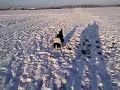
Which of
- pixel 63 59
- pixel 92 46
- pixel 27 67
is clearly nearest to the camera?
pixel 27 67

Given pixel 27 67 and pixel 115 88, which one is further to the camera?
pixel 27 67

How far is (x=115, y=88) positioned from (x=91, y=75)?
1.55 m

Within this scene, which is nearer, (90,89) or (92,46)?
(90,89)

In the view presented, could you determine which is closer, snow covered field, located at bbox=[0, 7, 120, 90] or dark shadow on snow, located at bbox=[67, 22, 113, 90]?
dark shadow on snow, located at bbox=[67, 22, 113, 90]

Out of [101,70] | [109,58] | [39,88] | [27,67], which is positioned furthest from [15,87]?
[109,58]

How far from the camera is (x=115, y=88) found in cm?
916

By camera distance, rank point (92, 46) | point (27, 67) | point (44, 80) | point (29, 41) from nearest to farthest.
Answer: point (44, 80)
point (27, 67)
point (92, 46)
point (29, 41)

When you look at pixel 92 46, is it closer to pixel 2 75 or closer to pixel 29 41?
pixel 29 41

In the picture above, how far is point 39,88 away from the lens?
9.23m

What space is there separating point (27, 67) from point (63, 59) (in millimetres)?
2007

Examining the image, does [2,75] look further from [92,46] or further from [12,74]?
[92,46]

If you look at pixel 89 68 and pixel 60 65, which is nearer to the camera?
pixel 89 68

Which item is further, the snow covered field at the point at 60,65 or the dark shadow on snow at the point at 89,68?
the snow covered field at the point at 60,65

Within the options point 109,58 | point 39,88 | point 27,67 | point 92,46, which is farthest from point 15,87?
point 92,46
